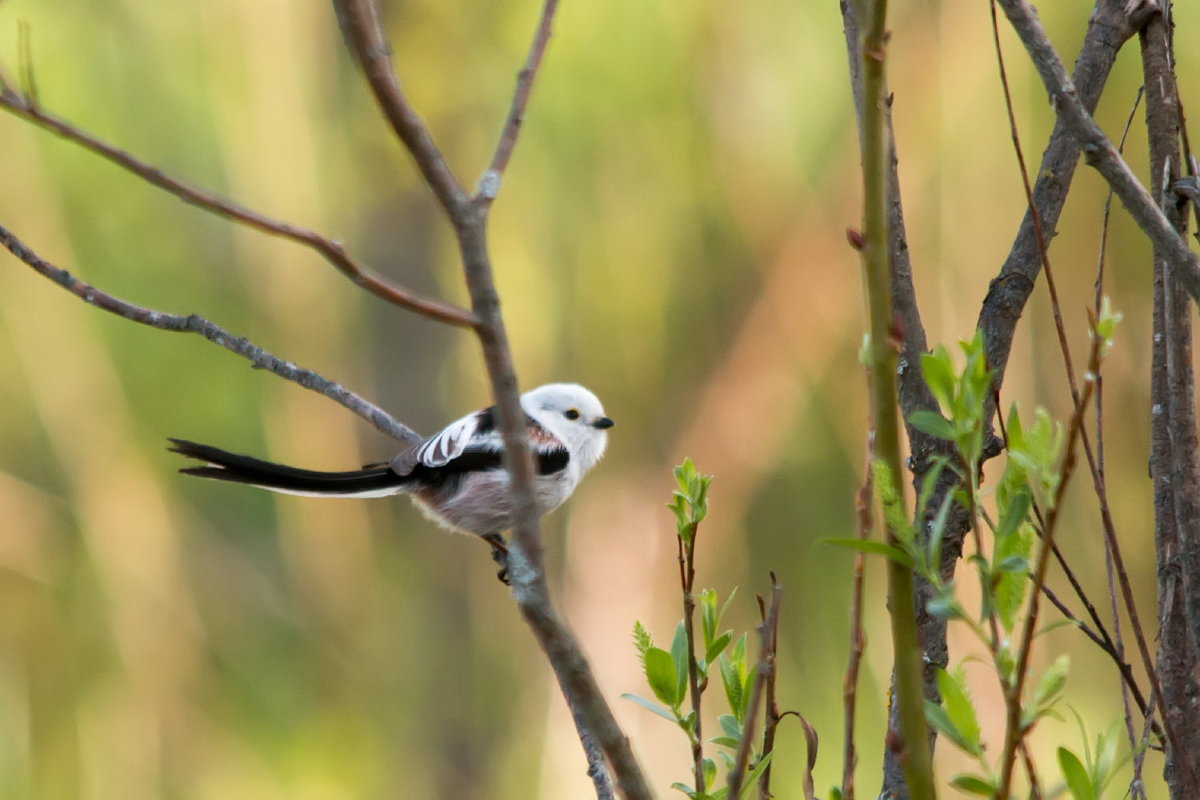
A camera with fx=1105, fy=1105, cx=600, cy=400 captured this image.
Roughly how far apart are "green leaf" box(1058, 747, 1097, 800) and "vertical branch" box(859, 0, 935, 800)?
9 centimetres

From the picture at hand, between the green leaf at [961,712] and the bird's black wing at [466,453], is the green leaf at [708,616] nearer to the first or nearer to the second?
the green leaf at [961,712]

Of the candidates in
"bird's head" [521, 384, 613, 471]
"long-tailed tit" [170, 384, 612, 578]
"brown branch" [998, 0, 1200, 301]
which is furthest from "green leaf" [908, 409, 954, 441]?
"bird's head" [521, 384, 613, 471]

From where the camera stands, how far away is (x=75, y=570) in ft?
8.61

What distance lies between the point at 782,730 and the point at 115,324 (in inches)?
75.4

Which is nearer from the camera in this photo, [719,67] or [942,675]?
[942,675]

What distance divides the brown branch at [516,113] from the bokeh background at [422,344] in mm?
1719

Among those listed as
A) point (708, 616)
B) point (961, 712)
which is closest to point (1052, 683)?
point (961, 712)

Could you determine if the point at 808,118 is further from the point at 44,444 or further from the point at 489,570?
the point at 44,444

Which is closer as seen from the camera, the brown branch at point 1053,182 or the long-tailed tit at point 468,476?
the brown branch at point 1053,182

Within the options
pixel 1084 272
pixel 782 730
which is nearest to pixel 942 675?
pixel 782 730

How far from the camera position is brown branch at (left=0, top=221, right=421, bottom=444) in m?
0.73

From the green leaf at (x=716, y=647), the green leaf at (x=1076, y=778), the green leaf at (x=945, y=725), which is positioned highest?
the green leaf at (x=716, y=647)

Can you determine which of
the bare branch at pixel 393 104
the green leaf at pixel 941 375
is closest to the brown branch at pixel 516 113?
the bare branch at pixel 393 104

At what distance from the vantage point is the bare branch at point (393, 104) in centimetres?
33
